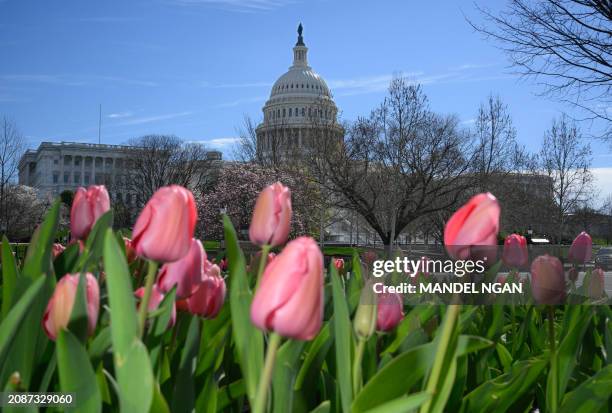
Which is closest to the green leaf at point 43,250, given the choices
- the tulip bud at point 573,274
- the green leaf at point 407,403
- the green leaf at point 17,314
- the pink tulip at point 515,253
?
the green leaf at point 17,314

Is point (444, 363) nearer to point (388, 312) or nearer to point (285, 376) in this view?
point (285, 376)

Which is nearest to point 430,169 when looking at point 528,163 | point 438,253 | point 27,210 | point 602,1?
point 528,163

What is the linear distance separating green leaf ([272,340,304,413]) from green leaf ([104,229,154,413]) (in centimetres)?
27

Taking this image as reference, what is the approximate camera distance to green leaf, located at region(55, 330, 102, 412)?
860 millimetres

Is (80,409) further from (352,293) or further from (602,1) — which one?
(602,1)

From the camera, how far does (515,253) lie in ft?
6.26

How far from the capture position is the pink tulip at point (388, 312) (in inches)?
53.3

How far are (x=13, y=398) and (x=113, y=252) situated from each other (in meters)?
0.27

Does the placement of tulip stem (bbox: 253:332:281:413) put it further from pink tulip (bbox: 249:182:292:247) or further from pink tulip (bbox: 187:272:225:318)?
pink tulip (bbox: 187:272:225:318)

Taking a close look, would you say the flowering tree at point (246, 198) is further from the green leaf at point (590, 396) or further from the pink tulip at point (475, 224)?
the pink tulip at point (475, 224)

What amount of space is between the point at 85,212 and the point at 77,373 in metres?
0.73

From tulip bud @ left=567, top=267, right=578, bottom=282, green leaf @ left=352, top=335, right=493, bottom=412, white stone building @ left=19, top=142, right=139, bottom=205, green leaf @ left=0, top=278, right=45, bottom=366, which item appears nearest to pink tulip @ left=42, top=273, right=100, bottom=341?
green leaf @ left=0, top=278, right=45, bottom=366

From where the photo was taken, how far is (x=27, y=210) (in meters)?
40.8

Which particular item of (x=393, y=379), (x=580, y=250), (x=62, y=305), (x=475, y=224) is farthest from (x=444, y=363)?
(x=580, y=250)
